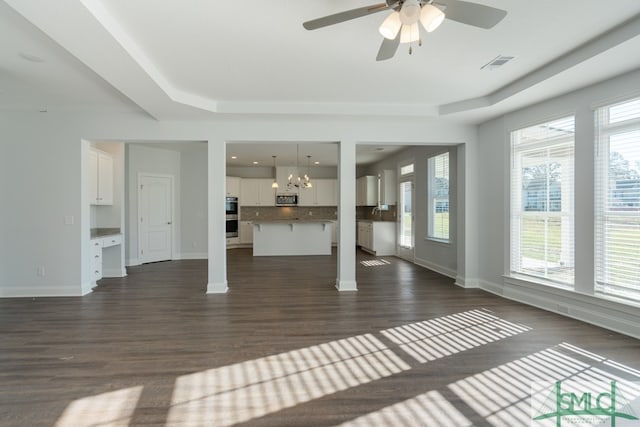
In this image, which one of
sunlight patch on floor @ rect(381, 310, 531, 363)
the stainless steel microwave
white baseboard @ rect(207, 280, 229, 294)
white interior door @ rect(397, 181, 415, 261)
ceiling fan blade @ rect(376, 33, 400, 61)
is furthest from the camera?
the stainless steel microwave

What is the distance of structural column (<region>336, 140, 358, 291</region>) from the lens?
4785 millimetres

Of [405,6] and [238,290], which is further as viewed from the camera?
[238,290]

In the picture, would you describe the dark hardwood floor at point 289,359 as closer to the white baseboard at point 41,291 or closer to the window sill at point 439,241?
the white baseboard at point 41,291

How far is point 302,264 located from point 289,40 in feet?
16.5

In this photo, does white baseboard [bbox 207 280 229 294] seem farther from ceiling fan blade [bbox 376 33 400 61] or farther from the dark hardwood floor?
ceiling fan blade [bbox 376 33 400 61]

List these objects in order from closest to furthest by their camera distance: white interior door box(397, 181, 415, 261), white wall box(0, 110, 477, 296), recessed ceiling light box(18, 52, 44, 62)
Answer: recessed ceiling light box(18, 52, 44, 62), white wall box(0, 110, 477, 296), white interior door box(397, 181, 415, 261)

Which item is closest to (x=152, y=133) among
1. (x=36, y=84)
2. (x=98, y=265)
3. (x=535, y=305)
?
(x=36, y=84)

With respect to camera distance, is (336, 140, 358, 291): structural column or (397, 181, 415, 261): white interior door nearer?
(336, 140, 358, 291): structural column

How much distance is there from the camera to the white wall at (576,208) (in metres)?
3.13

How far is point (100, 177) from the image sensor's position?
5.63m

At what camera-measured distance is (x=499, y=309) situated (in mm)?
3836

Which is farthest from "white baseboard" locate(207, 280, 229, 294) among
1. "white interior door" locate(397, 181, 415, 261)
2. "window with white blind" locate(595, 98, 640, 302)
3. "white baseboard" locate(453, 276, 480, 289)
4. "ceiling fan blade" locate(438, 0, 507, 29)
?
"window with white blind" locate(595, 98, 640, 302)

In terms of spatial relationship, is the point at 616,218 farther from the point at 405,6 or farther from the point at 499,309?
the point at 405,6

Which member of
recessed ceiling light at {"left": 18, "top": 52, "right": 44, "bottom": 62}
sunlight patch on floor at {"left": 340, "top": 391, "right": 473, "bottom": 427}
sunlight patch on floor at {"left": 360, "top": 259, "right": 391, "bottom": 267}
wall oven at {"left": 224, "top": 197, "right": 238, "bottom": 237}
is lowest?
sunlight patch on floor at {"left": 340, "top": 391, "right": 473, "bottom": 427}
